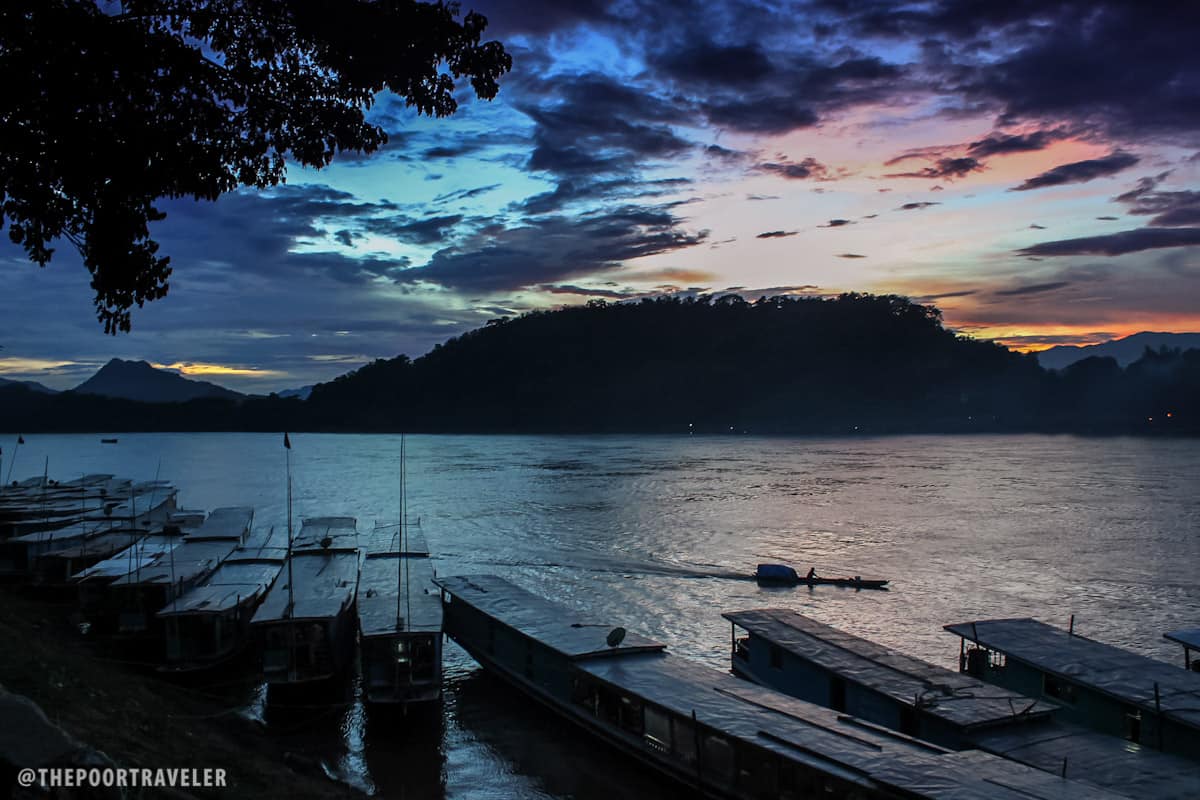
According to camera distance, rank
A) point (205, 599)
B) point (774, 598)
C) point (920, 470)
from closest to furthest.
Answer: point (205, 599) → point (774, 598) → point (920, 470)

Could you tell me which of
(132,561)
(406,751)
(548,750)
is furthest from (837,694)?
(132,561)

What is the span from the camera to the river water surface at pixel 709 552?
2350cm

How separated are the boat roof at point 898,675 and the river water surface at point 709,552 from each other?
5.46 m

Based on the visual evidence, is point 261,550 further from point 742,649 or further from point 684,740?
point 684,740

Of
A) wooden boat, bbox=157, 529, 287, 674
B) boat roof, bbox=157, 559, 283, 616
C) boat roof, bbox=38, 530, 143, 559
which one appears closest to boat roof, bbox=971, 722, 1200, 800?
wooden boat, bbox=157, 529, 287, 674

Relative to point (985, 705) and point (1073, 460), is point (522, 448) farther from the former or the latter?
point (985, 705)

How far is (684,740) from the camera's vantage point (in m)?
19.2

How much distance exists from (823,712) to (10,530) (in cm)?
5402

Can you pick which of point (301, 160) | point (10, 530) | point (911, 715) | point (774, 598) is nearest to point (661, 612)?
point (774, 598)

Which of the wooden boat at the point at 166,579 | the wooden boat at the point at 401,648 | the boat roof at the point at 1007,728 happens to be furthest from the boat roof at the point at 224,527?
the boat roof at the point at 1007,728

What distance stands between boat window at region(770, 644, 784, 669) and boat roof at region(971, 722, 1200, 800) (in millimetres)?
7347

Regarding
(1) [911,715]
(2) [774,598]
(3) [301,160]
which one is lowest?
(2) [774,598]

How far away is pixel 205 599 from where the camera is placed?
29141 mm

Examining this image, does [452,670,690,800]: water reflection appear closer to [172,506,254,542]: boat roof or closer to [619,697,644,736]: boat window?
[619,697,644,736]: boat window
